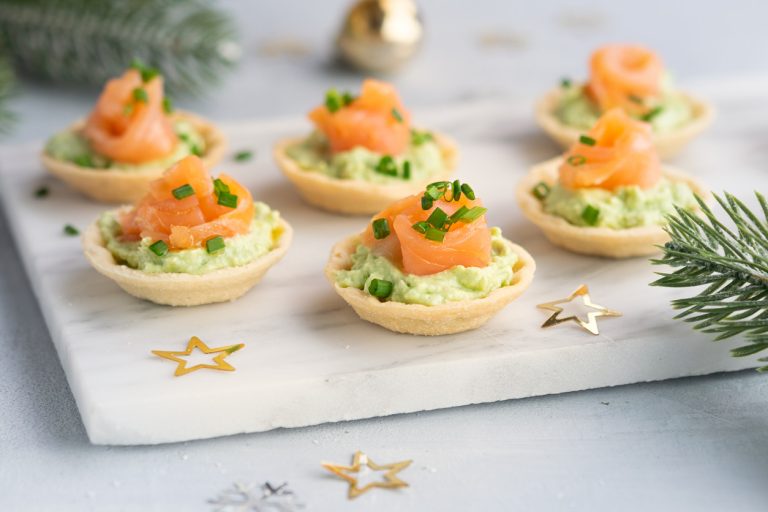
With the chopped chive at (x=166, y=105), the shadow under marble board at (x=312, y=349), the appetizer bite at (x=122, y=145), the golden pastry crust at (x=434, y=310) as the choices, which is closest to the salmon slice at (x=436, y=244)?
the golden pastry crust at (x=434, y=310)

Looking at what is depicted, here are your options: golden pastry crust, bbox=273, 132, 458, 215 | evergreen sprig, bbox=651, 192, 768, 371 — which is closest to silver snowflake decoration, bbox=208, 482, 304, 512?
evergreen sprig, bbox=651, 192, 768, 371

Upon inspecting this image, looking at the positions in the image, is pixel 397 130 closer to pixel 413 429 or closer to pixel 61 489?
pixel 413 429

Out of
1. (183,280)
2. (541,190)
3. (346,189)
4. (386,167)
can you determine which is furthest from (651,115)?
(183,280)

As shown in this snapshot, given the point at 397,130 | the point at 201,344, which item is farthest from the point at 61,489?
the point at 397,130

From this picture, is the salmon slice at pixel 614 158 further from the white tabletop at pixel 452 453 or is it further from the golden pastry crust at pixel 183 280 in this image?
the golden pastry crust at pixel 183 280

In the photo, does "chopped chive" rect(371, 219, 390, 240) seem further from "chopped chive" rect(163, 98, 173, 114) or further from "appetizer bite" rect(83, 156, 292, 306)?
"chopped chive" rect(163, 98, 173, 114)

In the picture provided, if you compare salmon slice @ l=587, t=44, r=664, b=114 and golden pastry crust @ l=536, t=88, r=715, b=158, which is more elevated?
salmon slice @ l=587, t=44, r=664, b=114

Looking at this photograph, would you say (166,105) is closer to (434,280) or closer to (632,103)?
(434,280)
